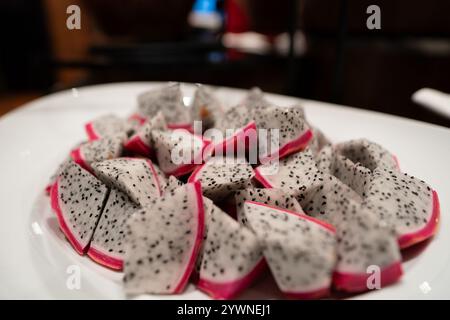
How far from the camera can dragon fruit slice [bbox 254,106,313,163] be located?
142 cm

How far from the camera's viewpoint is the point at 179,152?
1.36 meters

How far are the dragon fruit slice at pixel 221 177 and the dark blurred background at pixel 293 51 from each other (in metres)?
1.10

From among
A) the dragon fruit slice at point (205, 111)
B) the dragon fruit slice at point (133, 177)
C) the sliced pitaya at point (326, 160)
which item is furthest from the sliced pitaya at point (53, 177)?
the sliced pitaya at point (326, 160)

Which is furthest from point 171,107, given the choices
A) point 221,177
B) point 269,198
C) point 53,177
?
point 269,198

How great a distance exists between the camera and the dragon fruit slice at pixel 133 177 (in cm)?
121

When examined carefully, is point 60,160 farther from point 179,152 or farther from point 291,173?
point 291,173

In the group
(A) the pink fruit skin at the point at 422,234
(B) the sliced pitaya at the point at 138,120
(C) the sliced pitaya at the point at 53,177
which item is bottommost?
(A) the pink fruit skin at the point at 422,234

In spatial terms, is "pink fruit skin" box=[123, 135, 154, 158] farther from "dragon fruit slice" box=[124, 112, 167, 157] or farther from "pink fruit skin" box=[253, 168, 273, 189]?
"pink fruit skin" box=[253, 168, 273, 189]

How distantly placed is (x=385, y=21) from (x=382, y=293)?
2.20 meters

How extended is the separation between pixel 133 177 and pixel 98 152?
29cm

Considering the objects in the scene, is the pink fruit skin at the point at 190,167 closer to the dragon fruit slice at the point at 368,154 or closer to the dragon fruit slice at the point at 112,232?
the dragon fruit slice at the point at 112,232

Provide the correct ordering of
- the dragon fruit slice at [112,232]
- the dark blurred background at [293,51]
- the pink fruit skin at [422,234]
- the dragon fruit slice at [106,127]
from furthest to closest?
the dark blurred background at [293,51]
the dragon fruit slice at [106,127]
the dragon fruit slice at [112,232]
the pink fruit skin at [422,234]

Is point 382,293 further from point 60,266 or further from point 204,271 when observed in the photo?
point 60,266

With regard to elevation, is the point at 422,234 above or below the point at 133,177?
below
